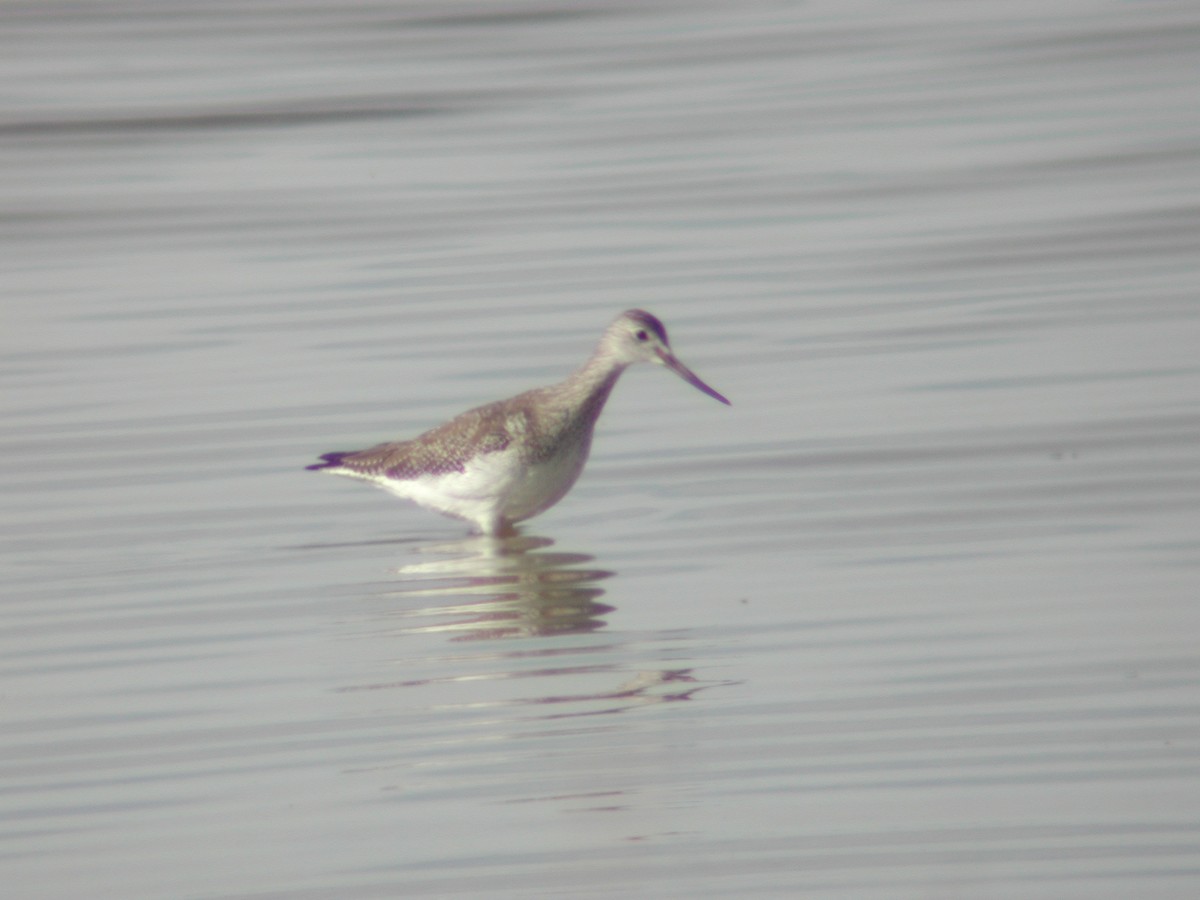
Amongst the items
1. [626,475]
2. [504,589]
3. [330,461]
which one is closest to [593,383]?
[626,475]

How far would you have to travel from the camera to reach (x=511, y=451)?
8.83m

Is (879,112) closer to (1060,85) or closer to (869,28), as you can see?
(1060,85)

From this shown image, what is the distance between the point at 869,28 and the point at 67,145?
26.0 feet

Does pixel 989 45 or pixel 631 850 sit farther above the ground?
pixel 989 45

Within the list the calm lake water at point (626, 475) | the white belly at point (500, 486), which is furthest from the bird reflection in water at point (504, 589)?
the white belly at point (500, 486)

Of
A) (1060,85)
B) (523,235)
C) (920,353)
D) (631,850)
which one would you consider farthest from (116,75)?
(631,850)

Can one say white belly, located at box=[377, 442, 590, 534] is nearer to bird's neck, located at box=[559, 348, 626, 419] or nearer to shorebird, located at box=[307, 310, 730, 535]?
shorebird, located at box=[307, 310, 730, 535]

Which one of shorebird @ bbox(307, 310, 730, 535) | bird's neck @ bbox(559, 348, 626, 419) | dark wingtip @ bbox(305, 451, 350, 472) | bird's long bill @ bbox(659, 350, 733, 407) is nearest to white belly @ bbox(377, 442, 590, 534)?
shorebird @ bbox(307, 310, 730, 535)

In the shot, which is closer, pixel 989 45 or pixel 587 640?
pixel 587 640

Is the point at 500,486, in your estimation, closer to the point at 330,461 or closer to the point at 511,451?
the point at 511,451

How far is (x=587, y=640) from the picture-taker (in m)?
7.22

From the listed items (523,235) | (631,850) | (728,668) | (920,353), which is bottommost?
(631,850)

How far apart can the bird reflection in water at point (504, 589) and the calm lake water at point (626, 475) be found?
3cm

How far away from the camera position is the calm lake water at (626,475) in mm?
5582
